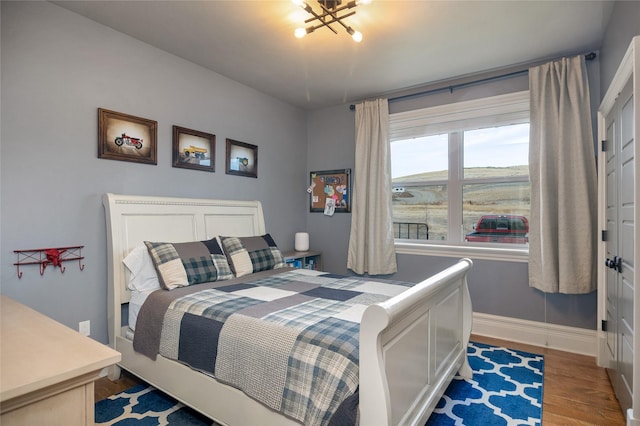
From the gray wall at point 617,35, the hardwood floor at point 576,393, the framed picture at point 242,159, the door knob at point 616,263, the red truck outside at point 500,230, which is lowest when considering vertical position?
the hardwood floor at point 576,393

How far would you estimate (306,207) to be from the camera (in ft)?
15.0

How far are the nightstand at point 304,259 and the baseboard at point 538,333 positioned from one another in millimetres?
1931

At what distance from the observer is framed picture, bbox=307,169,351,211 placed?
13.8 ft

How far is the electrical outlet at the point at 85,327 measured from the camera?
2361mm

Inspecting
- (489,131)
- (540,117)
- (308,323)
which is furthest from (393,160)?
(308,323)

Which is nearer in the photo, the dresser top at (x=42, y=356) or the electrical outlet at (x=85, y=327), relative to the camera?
the dresser top at (x=42, y=356)

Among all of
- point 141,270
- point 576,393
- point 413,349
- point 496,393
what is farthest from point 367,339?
point 576,393

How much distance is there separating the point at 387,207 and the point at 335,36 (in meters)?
1.87

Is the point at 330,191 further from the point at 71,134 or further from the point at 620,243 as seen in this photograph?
the point at 620,243

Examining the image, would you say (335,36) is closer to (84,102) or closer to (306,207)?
(84,102)

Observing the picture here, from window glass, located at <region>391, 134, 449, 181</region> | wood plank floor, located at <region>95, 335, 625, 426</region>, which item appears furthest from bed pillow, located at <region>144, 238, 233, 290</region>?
window glass, located at <region>391, 134, 449, 181</region>

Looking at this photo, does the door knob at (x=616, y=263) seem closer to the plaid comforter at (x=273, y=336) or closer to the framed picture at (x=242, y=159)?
the plaid comforter at (x=273, y=336)

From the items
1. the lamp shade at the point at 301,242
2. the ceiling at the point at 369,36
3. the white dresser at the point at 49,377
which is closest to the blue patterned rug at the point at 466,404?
the white dresser at the point at 49,377

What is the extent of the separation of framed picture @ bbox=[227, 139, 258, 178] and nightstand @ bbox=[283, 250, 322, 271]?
3.38ft
